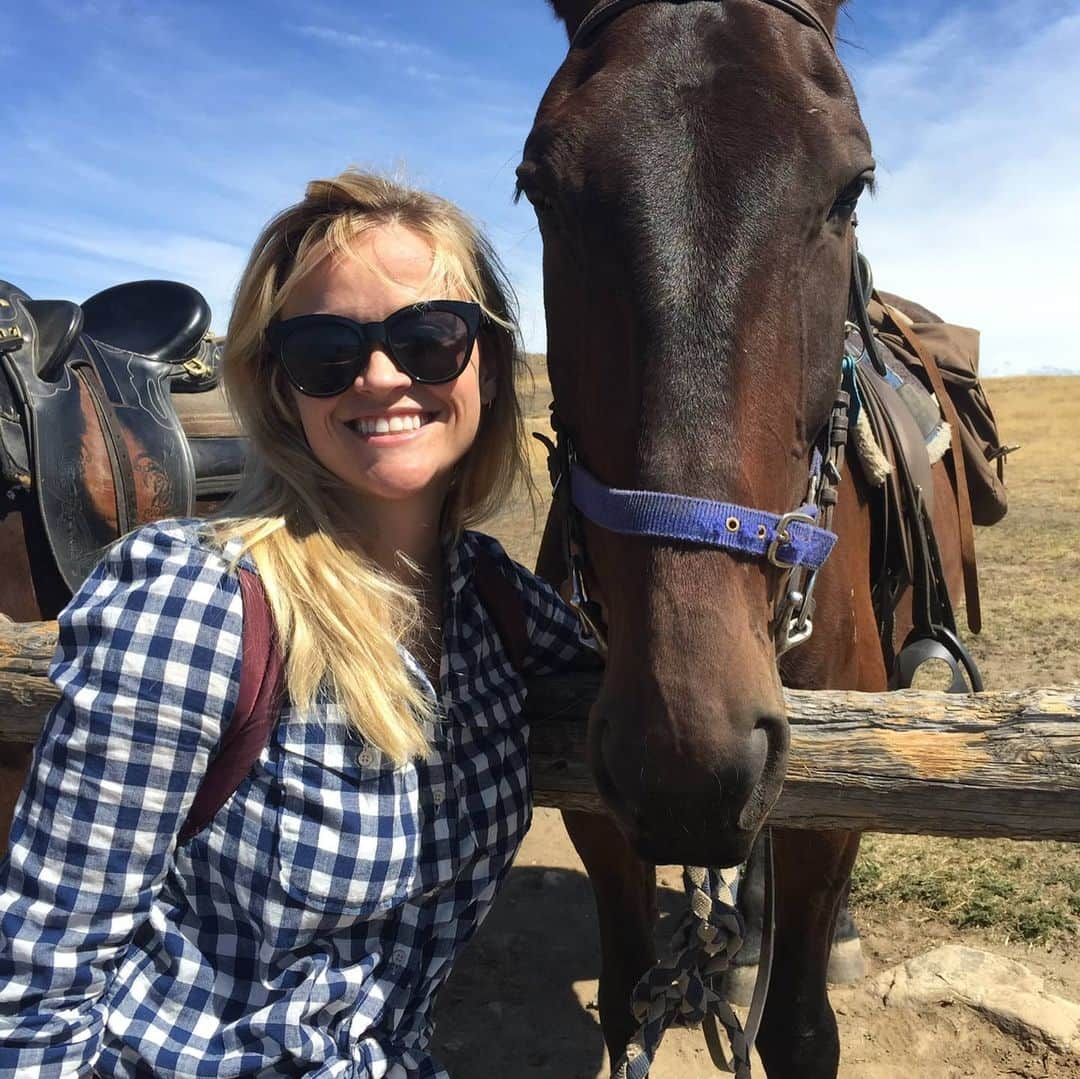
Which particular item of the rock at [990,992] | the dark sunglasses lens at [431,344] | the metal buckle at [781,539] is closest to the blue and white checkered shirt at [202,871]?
the dark sunglasses lens at [431,344]

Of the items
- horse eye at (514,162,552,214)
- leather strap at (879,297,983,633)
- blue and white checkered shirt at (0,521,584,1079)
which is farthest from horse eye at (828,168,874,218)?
leather strap at (879,297,983,633)

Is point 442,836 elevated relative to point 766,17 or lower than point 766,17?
lower

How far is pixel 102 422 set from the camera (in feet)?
9.79

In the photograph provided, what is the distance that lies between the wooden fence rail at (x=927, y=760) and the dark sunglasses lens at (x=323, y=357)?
0.69 m

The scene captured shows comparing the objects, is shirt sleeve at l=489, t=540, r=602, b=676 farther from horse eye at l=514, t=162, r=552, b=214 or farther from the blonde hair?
horse eye at l=514, t=162, r=552, b=214

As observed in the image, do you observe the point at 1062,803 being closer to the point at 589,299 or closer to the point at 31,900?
the point at 589,299

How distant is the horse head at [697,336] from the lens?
1.16 meters

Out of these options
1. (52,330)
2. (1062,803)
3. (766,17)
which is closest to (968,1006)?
(1062,803)

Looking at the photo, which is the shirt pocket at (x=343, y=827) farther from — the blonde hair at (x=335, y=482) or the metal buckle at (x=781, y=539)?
the metal buckle at (x=781, y=539)

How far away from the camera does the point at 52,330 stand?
9.48 feet

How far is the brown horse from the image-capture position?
1.17 m

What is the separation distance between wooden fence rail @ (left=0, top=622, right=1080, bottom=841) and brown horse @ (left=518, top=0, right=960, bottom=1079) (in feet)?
1.06

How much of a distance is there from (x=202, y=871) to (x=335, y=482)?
64 centimetres

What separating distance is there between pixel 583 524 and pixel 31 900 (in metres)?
0.92
